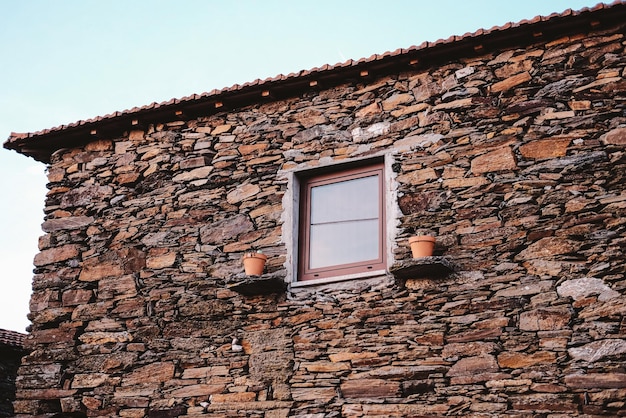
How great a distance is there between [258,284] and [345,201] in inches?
43.8

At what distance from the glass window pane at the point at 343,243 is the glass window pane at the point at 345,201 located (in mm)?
71

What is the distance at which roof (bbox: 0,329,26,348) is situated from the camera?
11.0 meters

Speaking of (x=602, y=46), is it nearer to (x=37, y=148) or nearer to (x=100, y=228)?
(x=100, y=228)

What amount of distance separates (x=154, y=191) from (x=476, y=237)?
327cm

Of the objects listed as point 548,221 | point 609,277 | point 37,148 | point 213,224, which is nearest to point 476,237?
point 548,221

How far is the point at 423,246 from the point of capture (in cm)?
589

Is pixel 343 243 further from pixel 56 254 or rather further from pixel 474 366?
pixel 56 254

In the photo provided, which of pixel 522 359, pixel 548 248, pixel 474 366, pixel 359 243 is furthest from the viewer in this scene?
pixel 359 243

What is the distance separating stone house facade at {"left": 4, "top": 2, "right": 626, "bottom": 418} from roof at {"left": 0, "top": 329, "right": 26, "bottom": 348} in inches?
161

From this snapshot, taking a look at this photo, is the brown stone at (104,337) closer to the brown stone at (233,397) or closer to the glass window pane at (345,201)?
the brown stone at (233,397)

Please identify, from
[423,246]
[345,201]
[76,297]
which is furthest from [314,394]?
[76,297]

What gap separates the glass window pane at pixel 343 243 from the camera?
6.39 metres

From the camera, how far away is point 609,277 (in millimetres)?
→ 5344

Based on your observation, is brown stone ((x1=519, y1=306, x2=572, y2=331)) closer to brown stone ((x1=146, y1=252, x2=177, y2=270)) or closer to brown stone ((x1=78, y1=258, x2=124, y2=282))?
brown stone ((x1=146, y1=252, x2=177, y2=270))
